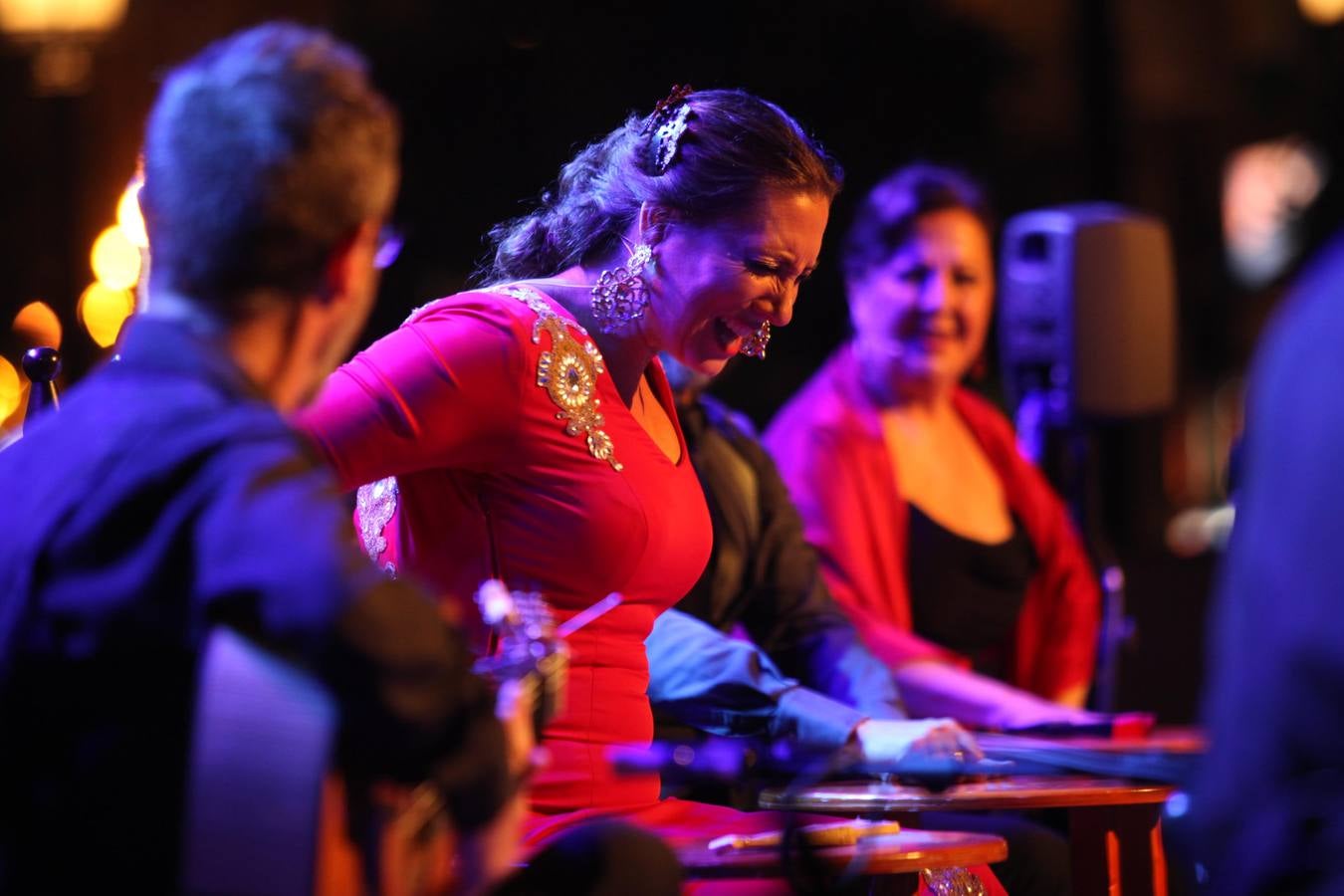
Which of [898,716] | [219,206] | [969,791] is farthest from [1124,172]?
[219,206]

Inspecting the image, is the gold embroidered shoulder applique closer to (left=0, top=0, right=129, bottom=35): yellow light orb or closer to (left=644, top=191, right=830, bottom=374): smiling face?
(left=644, top=191, right=830, bottom=374): smiling face

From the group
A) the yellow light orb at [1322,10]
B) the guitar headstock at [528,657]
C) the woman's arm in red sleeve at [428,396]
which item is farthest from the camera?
the yellow light orb at [1322,10]

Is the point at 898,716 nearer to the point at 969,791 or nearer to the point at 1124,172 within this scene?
the point at 969,791

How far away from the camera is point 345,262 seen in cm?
135

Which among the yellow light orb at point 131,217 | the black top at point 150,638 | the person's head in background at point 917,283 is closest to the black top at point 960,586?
the person's head in background at point 917,283

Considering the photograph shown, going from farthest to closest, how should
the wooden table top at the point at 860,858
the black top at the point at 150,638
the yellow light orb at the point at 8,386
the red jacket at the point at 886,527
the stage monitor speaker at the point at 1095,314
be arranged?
the yellow light orb at the point at 8,386, the stage monitor speaker at the point at 1095,314, the red jacket at the point at 886,527, the wooden table top at the point at 860,858, the black top at the point at 150,638

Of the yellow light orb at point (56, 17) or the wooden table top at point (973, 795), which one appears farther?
the yellow light orb at point (56, 17)

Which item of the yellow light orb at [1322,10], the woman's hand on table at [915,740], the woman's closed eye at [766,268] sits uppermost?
the yellow light orb at [1322,10]

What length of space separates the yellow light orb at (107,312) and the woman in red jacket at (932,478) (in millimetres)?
1294

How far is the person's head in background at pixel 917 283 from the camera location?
3.37 meters

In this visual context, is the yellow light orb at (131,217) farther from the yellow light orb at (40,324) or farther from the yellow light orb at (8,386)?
the yellow light orb at (8,386)

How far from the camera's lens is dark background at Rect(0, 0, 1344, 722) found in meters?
4.71

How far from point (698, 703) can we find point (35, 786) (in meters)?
1.28

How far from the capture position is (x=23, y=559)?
1.23m
